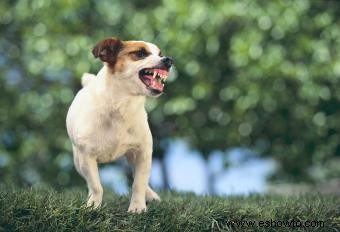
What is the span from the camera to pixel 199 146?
1212 cm

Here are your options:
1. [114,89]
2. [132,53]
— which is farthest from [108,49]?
[114,89]

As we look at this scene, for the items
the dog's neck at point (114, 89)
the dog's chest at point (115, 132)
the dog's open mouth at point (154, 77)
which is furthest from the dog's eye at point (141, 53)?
the dog's chest at point (115, 132)

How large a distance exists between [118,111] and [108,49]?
458mm

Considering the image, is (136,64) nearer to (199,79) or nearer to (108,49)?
(108,49)

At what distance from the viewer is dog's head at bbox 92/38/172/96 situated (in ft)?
15.6

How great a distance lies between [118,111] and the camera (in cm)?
500

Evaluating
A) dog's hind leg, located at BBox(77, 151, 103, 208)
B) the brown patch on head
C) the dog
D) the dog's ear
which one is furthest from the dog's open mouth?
dog's hind leg, located at BBox(77, 151, 103, 208)

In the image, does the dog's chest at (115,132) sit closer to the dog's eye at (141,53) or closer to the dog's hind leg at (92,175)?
the dog's hind leg at (92,175)

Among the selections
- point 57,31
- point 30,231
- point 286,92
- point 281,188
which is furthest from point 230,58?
point 30,231

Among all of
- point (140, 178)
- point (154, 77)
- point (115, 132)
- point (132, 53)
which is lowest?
point (140, 178)

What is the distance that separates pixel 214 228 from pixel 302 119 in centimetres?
621

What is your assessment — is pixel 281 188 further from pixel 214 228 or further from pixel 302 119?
pixel 214 228

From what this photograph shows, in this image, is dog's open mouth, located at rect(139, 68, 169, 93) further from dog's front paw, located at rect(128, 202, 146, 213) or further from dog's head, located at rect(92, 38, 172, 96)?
dog's front paw, located at rect(128, 202, 146, 213)

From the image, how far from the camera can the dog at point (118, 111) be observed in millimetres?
4820
